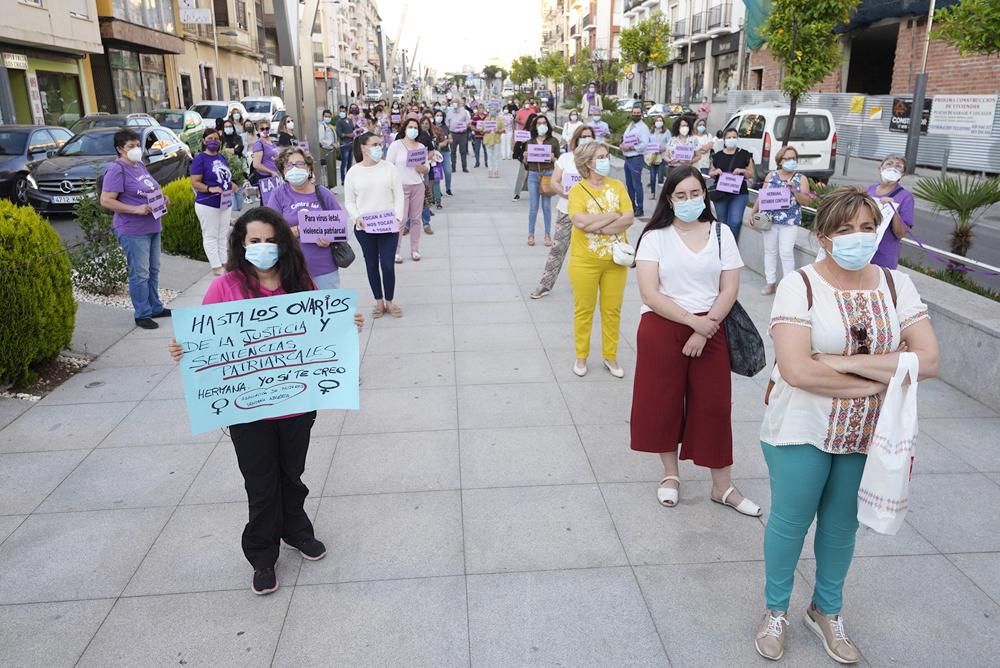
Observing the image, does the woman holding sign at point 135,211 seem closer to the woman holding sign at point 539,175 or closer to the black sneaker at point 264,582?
the black sneaker at point 264,582

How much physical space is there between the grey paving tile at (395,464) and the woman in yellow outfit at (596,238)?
156 cm

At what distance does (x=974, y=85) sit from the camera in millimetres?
22125

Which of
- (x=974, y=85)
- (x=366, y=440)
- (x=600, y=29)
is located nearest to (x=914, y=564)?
(x=366, y=440)

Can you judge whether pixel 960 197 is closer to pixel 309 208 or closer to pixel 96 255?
pixel 309 208

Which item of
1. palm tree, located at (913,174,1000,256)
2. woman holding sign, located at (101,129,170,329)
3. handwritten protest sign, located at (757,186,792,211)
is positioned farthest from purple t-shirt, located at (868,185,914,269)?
woman holding sign, located at (101,129,170,329)

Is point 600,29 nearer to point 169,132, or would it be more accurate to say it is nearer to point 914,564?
point 169,132

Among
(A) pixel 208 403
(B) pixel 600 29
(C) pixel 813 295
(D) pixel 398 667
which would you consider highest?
Answer: (B) pixel 600 29

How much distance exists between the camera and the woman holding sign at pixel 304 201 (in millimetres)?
5762

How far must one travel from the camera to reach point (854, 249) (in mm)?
2688

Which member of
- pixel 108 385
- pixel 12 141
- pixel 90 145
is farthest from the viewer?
pixel 90 145

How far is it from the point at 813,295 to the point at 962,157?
824 inches

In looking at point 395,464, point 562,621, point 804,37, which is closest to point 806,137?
point 804,37

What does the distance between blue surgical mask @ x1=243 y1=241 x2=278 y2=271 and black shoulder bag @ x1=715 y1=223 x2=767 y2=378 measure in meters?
2.17

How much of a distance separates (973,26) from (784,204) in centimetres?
496
